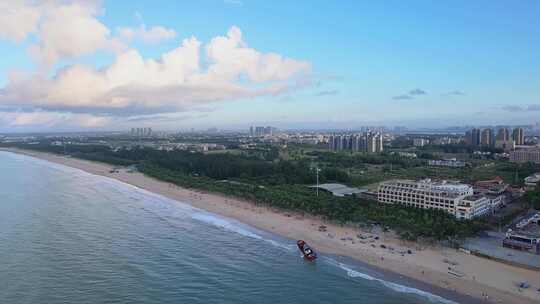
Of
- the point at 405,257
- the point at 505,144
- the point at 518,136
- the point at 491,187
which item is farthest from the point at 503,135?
the point at 405,257

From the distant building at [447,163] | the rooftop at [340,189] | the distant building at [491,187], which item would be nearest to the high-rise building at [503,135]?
the distant building at [447,163]

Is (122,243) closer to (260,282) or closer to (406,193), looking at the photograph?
(260,282)

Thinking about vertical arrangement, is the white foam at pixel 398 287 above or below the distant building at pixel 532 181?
below

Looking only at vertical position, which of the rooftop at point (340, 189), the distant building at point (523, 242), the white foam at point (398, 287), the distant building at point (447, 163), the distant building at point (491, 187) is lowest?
the white foam at point (398, 287)

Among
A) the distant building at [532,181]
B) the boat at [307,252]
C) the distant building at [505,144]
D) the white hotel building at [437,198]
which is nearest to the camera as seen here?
the boat at [307,252]

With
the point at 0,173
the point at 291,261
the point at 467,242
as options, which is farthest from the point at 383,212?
the point at 0,173

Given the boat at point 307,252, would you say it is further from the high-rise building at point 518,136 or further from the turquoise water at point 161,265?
the high-rise building at point 518,136

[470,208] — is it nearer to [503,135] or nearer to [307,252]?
[307,252]

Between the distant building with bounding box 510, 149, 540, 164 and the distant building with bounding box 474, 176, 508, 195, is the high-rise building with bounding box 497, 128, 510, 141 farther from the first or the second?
the distant building with bounding box 474, 176, 508, 195
